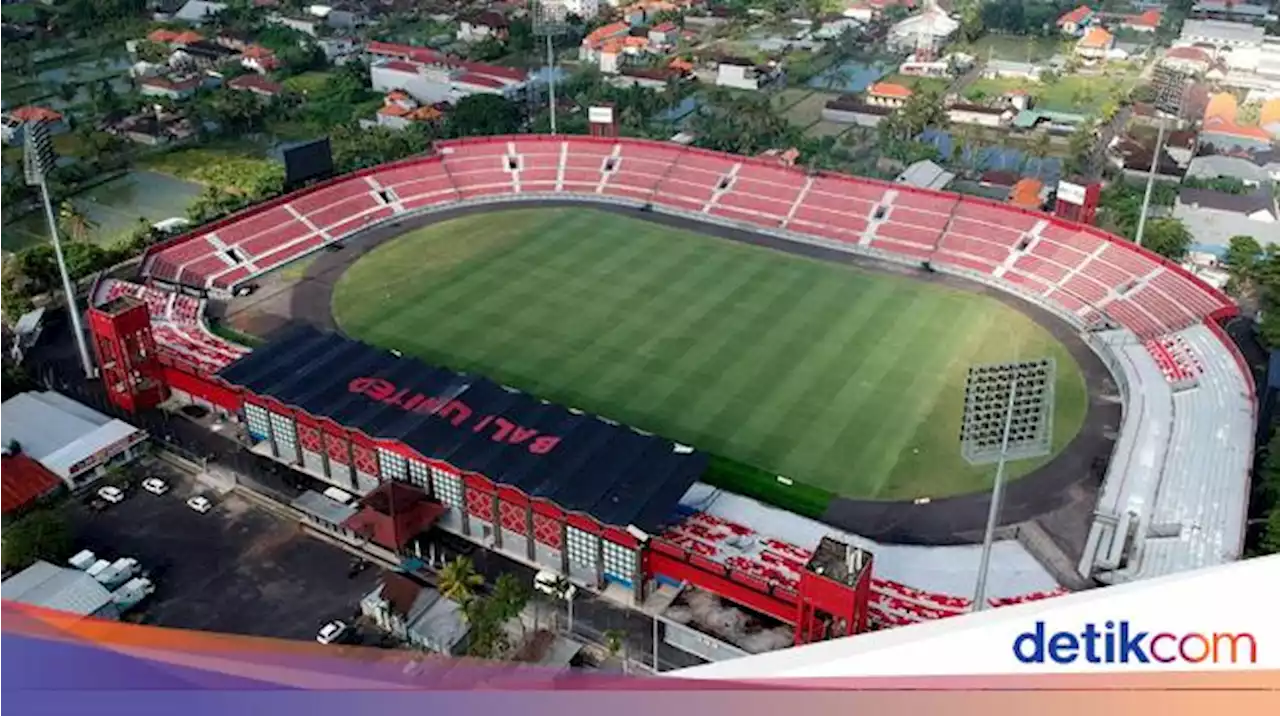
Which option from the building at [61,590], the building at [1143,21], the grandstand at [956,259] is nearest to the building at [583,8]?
the grandstand at [956,259]

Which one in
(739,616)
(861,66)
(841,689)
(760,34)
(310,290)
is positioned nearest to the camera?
(841,689)

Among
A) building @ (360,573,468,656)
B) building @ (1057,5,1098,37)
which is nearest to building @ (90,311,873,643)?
building @ (360,573,468,656)

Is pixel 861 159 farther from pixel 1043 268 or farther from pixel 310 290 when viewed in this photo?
pixel 310 290

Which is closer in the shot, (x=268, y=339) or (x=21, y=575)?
(x=21, y=575)

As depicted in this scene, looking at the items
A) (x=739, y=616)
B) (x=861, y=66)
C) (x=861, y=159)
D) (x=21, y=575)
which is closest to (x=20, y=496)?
(x=21, y=575)

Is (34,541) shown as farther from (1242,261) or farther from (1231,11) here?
(1231,11)

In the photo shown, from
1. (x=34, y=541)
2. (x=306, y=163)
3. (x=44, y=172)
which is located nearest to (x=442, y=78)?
(x=306, y=163)

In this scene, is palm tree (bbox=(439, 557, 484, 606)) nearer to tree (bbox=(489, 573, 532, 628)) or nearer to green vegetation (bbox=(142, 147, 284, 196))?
tree (bbox=(489, 573, 532, 628))
